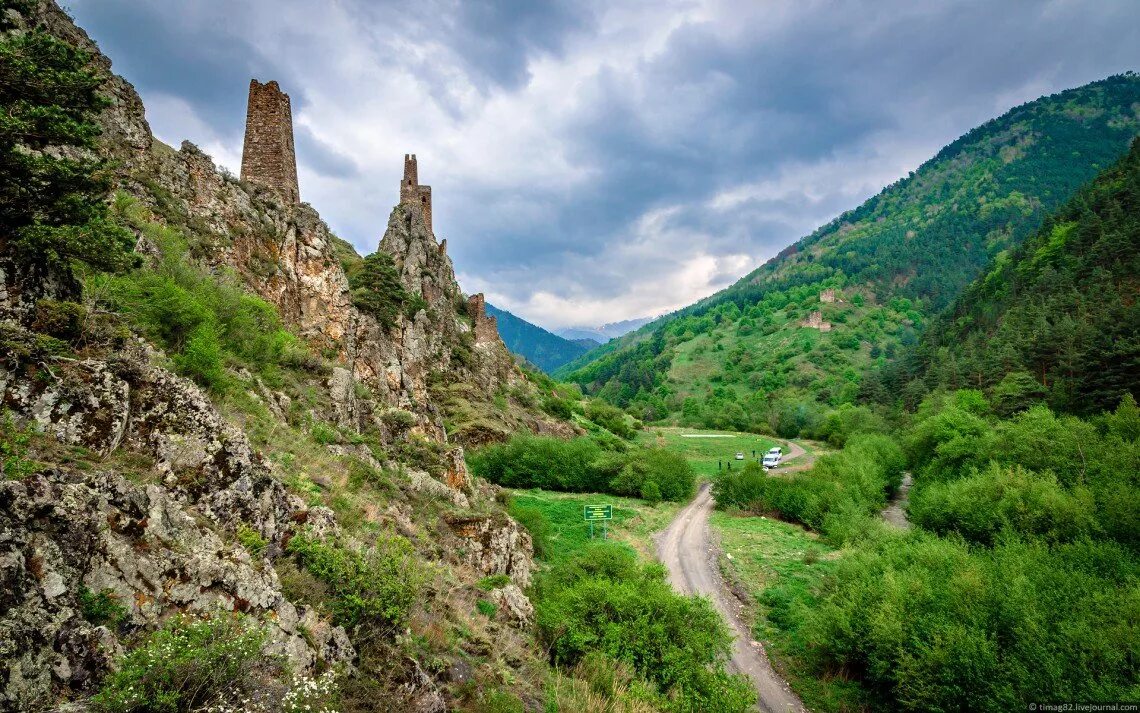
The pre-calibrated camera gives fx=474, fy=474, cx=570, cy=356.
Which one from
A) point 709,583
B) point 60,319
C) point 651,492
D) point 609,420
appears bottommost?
point 709,583

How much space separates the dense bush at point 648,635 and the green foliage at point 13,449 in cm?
1209

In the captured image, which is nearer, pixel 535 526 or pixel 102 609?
pixel 102 609

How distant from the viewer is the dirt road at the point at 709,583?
1883 centimetres

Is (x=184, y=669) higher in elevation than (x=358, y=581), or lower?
higher

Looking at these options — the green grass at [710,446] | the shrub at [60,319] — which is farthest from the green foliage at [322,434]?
the green grass at [710,446]

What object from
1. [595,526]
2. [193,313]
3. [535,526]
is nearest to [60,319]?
[193,313]

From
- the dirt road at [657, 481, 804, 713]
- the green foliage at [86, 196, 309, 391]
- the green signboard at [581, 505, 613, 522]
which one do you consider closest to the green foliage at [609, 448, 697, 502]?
the dirt road at [657, 481, 804, 713]

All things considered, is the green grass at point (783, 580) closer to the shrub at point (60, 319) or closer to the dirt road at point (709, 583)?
the dirt road at point (709, 583)

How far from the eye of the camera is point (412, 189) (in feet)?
176

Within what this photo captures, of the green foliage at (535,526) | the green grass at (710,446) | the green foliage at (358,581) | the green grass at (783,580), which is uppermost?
the green foliage at (358,581)

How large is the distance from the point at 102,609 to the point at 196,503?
2358mm

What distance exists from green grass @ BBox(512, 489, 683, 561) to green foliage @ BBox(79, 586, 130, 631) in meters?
22.6

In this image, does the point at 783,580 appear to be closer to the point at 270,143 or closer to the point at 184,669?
the point at 184,669

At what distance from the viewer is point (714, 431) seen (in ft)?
Result: 340
